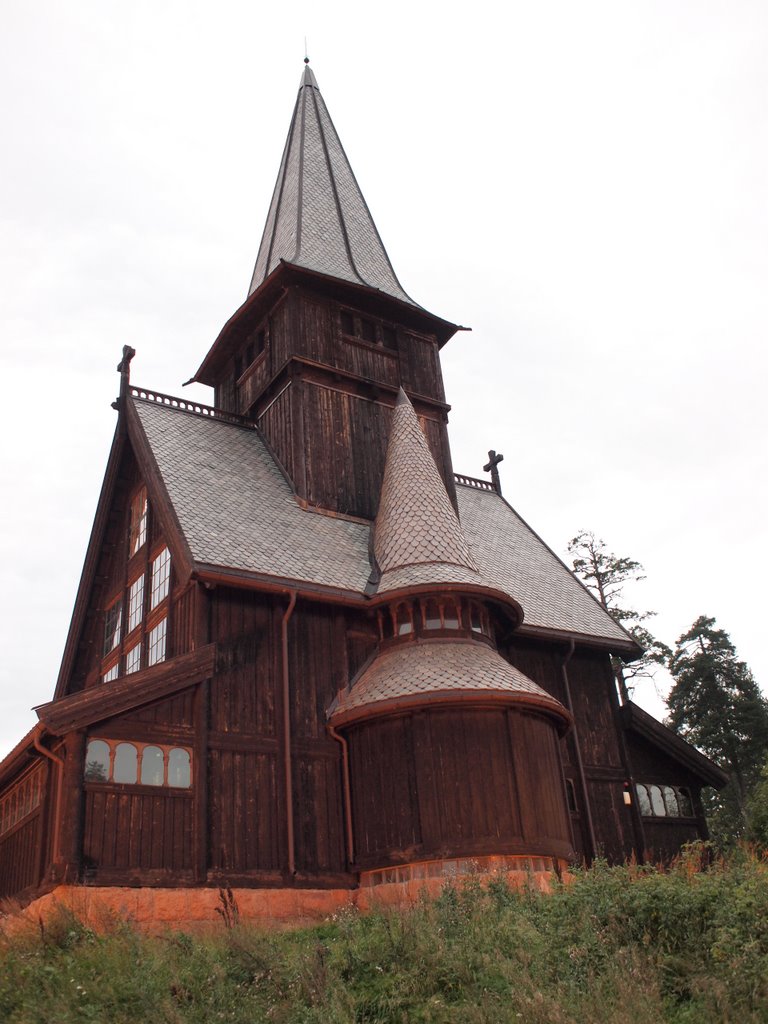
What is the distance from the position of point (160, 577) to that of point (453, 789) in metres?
7.55

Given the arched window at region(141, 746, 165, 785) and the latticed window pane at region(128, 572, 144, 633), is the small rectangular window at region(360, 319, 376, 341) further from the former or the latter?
the arched window at region(141, 746, 165, 785)

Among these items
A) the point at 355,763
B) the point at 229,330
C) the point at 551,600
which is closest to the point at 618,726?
the point at 551,600

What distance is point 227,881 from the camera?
1565cm

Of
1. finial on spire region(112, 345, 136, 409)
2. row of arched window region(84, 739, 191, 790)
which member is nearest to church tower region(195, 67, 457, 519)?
finial on spire region(112, 345, 136, 409)

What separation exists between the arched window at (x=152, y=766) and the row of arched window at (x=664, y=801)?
11.3 meters

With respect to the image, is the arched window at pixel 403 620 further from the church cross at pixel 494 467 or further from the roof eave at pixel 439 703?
the church cross at pixel 494 467

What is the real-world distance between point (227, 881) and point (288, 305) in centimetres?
1351

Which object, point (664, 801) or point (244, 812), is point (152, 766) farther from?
point (664, 801)

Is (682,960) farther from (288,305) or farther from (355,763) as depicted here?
(288,305)

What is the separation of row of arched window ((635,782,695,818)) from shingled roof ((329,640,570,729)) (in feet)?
17.3

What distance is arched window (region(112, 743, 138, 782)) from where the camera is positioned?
50.9ft

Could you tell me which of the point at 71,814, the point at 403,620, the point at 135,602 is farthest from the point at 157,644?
the point at 71,814

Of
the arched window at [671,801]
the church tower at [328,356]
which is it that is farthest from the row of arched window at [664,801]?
the church tower at [328,356]

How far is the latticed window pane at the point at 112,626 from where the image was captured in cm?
2233
